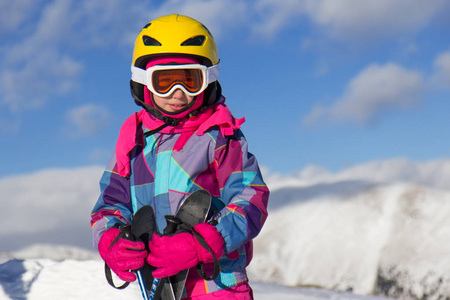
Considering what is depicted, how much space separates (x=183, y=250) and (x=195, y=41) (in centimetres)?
101

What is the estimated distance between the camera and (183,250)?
6.25 feet

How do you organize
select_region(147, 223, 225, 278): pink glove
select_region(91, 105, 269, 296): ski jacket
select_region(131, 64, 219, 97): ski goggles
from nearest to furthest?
select_region(147, 223, 225, 278): pink glove, select_region(91, 105, 269, 296): ski jacket, select_region(131, 64, 219, 97): ski goggles

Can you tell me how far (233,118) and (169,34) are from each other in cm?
51

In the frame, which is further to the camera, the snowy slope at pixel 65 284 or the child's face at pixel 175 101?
the snowy slope at pixel 65 284

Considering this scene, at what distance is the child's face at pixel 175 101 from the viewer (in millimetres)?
2268

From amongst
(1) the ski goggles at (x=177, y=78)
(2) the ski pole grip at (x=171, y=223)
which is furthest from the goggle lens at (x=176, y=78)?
(2) the ski pole grip at (x=171, y=223)

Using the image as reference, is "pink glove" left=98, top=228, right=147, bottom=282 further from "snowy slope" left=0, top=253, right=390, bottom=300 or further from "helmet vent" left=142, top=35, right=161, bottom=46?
"snowy slope" left=0, top=253, right=390, bottom=300

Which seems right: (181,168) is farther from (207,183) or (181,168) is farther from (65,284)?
(65,284)

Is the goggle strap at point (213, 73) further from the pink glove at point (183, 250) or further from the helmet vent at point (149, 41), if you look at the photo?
the pink glove at point (183, 250)

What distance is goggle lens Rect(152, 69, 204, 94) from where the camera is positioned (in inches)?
90.3

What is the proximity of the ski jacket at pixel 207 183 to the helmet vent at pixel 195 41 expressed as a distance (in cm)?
34

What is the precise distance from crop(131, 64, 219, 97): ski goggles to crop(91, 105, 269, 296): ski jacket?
147 millimetres

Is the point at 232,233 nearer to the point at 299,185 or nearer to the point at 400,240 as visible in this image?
the point at 400,240

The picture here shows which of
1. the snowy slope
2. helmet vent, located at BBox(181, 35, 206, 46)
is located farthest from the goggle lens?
the snowy slope
